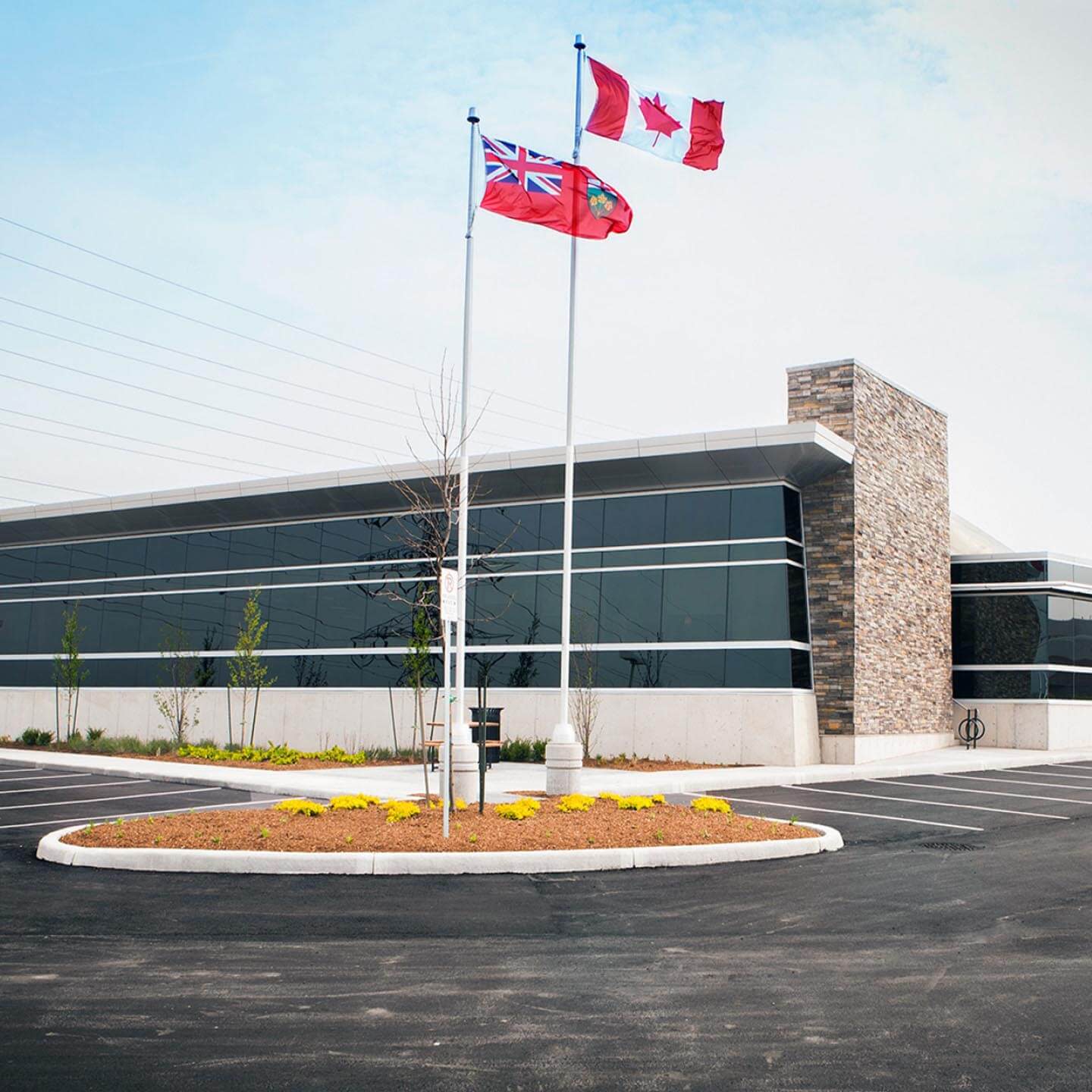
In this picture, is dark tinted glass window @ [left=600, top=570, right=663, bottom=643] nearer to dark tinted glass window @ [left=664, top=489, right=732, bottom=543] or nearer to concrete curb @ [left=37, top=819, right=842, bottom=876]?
dark tinted glass window @ [left=664, top=489, right=732, bottom=543]

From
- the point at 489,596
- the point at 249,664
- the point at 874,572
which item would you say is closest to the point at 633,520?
the point at 489,596

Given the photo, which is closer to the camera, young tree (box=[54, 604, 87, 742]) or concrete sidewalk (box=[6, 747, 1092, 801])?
concrete sidewalk (box=[6, 747, 1092, 801])

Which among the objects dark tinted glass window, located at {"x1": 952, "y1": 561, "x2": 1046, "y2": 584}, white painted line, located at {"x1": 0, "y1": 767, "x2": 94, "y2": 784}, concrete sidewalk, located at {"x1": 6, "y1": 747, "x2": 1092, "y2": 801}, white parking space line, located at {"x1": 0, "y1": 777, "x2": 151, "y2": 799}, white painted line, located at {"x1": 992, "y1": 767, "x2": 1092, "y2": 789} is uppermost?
dark tinted glass window, located at {"x1": 952, "y1": 561, "x2": 1046, "y2": 584}

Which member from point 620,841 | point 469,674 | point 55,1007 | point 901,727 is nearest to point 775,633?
point 901,727

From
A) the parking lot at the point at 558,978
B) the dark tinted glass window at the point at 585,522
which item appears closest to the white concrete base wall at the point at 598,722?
the dark tinted glass window at the point at 585,522

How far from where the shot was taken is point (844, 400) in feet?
86.0

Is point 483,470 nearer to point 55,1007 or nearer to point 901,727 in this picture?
point 901,727

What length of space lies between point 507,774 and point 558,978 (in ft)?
47.0

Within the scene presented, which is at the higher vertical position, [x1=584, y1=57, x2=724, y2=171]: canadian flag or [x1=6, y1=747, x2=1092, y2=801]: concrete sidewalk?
[x1=584, y1=57, x2=724, y2=171]: canadian flag

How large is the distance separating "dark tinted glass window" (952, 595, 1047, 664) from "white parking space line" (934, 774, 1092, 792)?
24.5 feet

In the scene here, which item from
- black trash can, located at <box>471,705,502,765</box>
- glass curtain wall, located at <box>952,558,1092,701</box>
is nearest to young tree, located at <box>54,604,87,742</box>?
black trash can, located at <box>471,705,502,765</box>

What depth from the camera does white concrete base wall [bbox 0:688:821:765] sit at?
2412cm

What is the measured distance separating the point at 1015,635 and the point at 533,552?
→ 13430 mm

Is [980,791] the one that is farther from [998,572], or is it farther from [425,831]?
[998,572]
